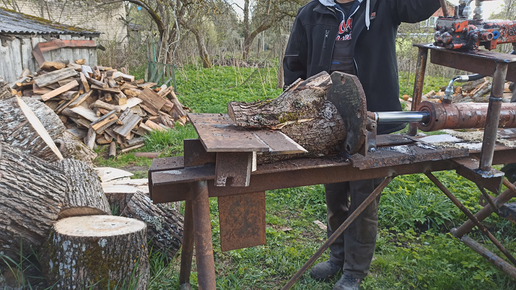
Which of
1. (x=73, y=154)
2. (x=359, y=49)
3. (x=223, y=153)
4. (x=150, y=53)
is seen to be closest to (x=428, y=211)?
(x=359, y=49)

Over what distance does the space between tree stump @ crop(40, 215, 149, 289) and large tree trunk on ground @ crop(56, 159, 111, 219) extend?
0.44 ft

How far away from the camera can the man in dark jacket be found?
2600 millimetres

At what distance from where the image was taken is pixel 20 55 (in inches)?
317

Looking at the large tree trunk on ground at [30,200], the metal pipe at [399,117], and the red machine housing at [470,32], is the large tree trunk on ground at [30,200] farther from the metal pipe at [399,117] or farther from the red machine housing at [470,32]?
the red machine housing at [470,32]

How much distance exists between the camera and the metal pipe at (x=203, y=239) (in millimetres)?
1771

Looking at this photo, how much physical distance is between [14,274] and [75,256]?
0.47 meters

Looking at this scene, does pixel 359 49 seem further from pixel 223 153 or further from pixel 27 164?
pixel 27 164

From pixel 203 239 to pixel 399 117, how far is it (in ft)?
3.93

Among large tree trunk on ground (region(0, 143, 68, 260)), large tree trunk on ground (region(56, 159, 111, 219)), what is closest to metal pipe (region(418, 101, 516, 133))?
large tree trunk on ground (region(56, 159, 111, 219))

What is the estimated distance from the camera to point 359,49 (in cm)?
269

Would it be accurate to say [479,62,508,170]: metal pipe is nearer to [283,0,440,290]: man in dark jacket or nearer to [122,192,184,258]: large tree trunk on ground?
[283,0,440,290]: man in dark jacket

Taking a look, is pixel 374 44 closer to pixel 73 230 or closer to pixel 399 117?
pixel 399 117

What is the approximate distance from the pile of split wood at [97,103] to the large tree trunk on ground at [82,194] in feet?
9.94

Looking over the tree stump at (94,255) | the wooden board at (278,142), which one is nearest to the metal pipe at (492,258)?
the wooden board at (278,142)
